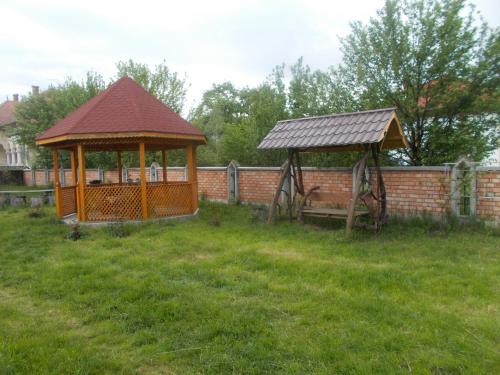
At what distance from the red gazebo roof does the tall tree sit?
567 cm

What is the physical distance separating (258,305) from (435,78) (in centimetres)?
832

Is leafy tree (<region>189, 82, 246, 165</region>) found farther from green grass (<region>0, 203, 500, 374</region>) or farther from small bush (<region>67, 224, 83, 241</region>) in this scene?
green grass (<region>0, 203, 500, 374</region>)

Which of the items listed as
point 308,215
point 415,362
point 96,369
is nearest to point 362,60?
point 308,215

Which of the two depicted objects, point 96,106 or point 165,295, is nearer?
point 165,295

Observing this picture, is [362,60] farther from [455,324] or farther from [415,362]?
[415,362]

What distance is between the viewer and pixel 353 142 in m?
8.12

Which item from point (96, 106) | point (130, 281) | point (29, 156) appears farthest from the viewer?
point (29, 156)

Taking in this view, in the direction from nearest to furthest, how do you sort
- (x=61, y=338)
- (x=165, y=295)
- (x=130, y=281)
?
(x=61, y=338)
(x=165, y=295)
(x=130, y=281)

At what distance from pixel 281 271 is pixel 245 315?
5.77 ft

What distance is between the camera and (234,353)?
3770mm

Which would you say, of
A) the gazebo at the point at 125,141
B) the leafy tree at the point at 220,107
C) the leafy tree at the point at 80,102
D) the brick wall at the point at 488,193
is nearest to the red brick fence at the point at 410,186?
the brick wall at the point at 488,193

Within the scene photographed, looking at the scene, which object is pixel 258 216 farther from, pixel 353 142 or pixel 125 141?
pixel 125 141

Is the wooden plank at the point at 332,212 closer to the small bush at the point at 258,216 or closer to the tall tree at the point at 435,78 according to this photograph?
the small bush at the point at 258,216

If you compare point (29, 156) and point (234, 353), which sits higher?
point (29, 156)
